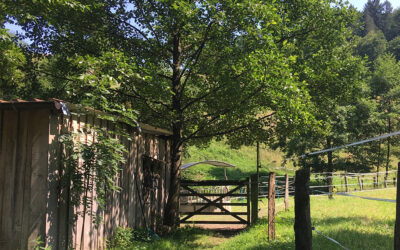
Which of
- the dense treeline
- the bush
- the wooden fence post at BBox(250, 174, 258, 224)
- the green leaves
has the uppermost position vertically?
the dense treeline

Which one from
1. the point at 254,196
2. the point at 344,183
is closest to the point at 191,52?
the point at 254,196

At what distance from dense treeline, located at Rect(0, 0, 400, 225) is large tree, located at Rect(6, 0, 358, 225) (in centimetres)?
3

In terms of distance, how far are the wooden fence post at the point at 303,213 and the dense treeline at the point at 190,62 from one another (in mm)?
3573

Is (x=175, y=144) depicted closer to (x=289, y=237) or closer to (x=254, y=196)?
(x=254, y=196)

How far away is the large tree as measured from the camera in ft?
28.1

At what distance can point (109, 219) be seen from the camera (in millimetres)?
7570

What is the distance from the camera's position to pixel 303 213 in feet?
14.4

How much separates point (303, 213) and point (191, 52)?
8446 millimetres

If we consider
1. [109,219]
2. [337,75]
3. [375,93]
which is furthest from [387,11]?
[109,219]

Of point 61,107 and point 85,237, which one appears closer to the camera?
point 61,107

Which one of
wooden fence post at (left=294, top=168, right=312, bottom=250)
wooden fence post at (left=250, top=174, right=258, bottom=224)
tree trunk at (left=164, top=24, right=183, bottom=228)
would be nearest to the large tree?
tree trunk at (left=164, top=24, right=183, bottom=228)

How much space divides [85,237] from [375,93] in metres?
37.3

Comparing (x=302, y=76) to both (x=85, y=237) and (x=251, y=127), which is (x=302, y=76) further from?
(x=85, y=237)

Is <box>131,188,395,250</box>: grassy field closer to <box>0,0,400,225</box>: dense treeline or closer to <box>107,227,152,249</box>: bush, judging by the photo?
<box>107,227,152,249</box>: bush
